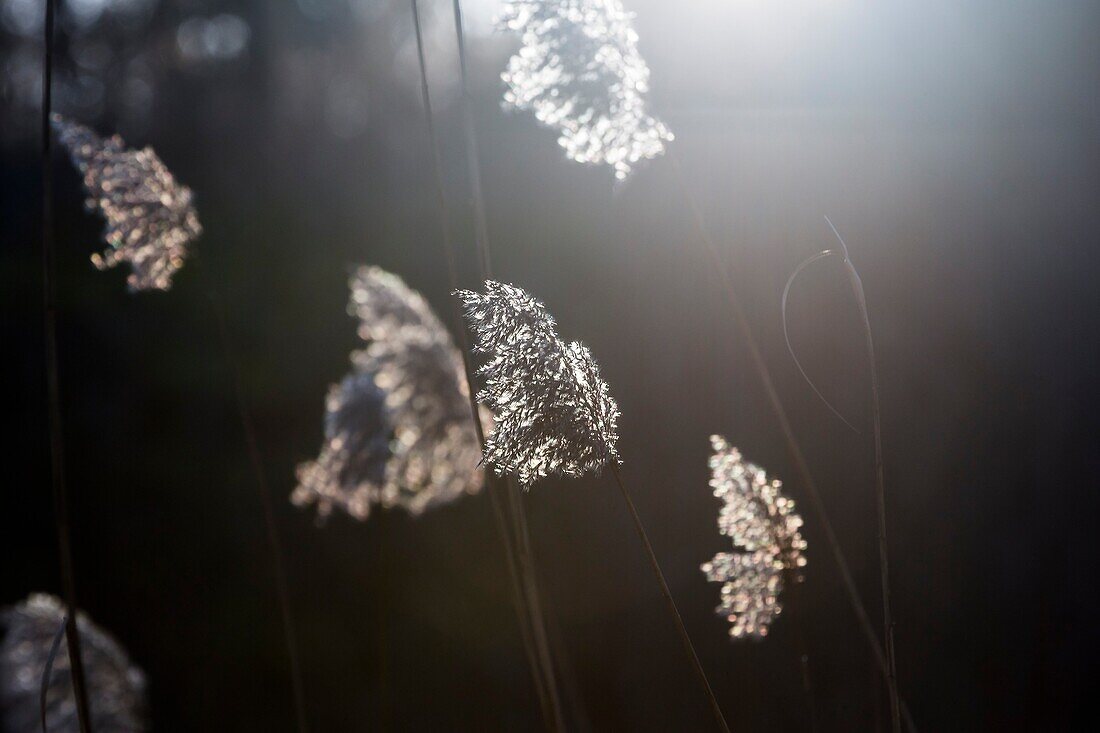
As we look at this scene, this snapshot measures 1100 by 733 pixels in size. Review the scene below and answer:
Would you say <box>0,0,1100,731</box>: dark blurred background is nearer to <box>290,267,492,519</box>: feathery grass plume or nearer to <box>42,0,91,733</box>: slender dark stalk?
<box>290,267,492,519</box>: feathery grass plume

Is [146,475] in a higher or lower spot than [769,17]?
lower

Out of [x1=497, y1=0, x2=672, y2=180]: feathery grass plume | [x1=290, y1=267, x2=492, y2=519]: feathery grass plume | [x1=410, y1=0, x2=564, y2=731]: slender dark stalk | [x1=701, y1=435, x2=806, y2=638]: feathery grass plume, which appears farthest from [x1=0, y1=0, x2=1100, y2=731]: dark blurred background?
[x1=497, y1=0, x2=672, y2=180]: feathery grass plume

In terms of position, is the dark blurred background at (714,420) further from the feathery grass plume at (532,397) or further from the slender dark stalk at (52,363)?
the feathery grass plume at (532,397)

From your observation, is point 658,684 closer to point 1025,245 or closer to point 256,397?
point 1025,245

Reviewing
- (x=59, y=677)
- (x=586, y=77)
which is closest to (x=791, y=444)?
(x=586, y=77)

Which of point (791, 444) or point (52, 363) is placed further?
point (791, 444)

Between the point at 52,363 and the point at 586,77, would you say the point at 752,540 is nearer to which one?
the point at 586,77

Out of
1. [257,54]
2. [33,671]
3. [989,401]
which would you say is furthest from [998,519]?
[257,54]
